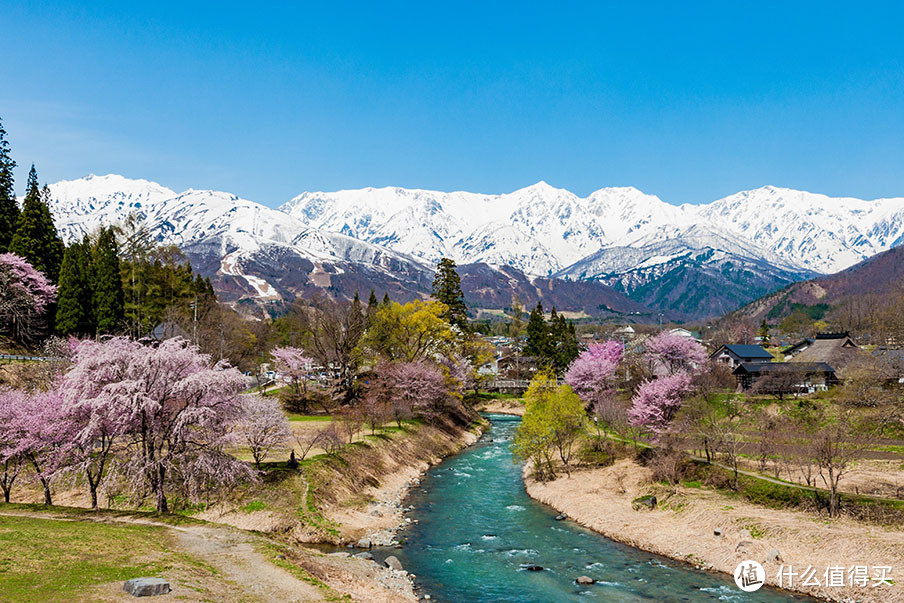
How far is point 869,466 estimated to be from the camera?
133 feet

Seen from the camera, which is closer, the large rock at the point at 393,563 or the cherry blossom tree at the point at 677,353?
the large rock at the point at 393,563

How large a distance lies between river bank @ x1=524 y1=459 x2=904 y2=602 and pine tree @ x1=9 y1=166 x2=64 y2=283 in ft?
205

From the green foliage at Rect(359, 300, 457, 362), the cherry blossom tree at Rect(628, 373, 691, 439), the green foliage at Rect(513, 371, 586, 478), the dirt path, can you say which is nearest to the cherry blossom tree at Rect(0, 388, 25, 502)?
the dirt path

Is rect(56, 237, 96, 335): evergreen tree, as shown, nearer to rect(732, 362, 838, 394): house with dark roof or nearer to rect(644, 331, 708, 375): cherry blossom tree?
rect(644, 331, 708, 375): cherry blossom tree

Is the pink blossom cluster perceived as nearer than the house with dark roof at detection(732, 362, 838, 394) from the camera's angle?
Yes

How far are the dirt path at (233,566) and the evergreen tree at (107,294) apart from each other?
43.6 meters

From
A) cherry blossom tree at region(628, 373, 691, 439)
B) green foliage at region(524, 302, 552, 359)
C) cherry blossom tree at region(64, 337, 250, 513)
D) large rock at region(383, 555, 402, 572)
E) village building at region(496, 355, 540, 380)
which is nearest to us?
large rock at region(383, 555, 402, 572)

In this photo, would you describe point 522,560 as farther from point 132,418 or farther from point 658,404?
point 658,404

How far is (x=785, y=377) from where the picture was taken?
66.8 metres

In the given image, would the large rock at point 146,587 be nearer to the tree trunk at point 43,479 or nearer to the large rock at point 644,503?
the tree trunk at point 43,479

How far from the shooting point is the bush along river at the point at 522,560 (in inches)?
1042

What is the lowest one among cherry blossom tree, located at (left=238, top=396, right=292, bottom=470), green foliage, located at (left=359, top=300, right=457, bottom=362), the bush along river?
the bush along river

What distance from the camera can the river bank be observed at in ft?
87.1

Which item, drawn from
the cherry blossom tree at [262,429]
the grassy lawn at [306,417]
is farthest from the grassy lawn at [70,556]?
the grassy lawn at [306,417]
